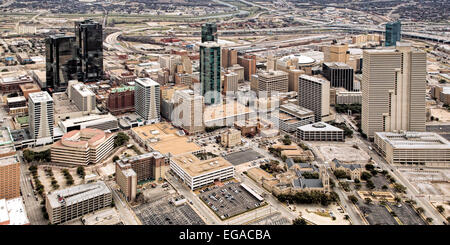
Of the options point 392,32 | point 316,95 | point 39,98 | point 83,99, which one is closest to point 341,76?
point 316,95

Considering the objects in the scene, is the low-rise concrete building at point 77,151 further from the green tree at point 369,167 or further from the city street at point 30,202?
the green tree at point 369,167

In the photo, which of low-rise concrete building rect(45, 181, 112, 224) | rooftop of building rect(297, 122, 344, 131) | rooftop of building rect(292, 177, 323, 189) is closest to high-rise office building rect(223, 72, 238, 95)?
rooftop of building rect(297, 122, 344, 131)

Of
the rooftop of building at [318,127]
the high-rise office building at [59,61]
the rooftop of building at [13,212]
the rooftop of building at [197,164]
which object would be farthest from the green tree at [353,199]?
the high-rise office building at [59,61]

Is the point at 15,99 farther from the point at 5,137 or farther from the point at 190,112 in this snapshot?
the point at 190,112

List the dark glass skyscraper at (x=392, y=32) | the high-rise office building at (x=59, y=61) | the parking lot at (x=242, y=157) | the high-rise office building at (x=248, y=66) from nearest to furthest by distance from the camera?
the parking lot at (x=242, y=157) → the high-rise office building at (x=59, y=61) → the high-rise office building at (x=248, y=66) → the dark glass skyscraper at (x=392, y=32)
